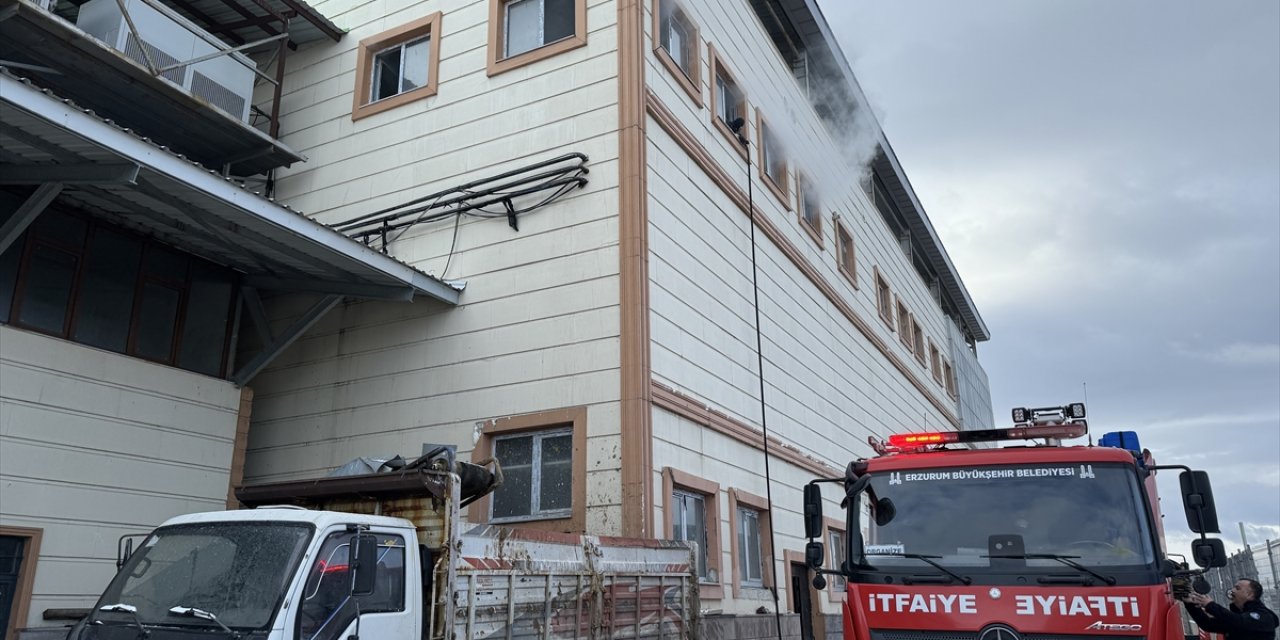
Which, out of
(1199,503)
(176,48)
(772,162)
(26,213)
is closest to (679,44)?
(772,162)

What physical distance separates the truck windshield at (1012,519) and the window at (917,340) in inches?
821

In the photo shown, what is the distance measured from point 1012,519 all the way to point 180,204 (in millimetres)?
8930

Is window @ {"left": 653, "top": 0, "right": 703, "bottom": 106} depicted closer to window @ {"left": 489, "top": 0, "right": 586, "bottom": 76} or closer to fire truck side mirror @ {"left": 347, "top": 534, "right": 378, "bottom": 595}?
window @ {"left": 489, "top": 0, "right": 586, "bottom": 76}

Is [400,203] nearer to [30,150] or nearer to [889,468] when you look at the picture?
[30,150]

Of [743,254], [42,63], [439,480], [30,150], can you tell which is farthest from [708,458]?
[42,63]

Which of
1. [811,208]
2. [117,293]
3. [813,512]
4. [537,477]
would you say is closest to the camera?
[813,512]

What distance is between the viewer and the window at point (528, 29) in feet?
42.1

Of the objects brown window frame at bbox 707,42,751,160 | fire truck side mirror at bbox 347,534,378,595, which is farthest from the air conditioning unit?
fire truck side mirror at bbox 347,534,378,595

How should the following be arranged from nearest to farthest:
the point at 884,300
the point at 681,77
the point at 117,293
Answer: the point at 117,293 < the point at 681,77 < the point at 884,300

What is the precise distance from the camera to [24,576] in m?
10.1

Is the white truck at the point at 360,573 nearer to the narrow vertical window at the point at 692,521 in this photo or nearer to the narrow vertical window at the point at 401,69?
the narrow vertical window at the point at 692,521

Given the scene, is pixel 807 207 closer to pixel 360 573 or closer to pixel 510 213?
pixel 510 213

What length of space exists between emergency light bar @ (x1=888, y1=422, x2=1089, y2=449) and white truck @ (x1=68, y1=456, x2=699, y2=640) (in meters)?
2.80

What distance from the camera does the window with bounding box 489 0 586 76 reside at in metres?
12.8
